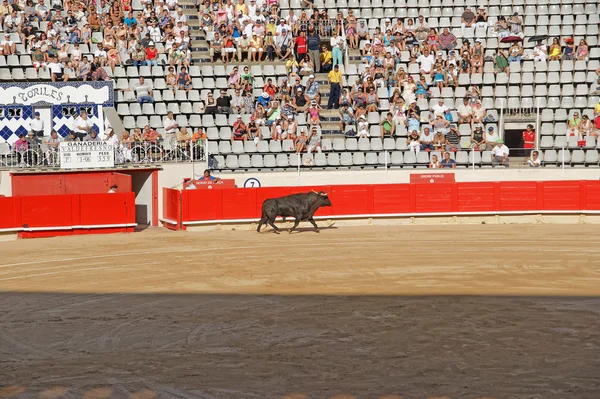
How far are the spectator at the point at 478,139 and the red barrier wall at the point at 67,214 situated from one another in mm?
10397

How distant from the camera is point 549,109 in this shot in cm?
2952

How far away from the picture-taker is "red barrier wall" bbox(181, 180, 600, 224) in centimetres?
2591

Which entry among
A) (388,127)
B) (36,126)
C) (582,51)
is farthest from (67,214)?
(582,51)

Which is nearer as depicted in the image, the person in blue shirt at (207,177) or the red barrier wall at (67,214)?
the red barrier wall at (67,214)

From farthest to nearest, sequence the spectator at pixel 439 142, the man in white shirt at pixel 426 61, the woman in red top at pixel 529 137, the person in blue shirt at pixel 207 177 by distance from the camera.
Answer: the man in white shirt at pixel 426 61 < the woman in red top at pixel 529 137 < the spectator at pixel 439 142 < the person in blue shirt at pixel 207 177

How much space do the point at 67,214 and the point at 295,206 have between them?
6.02 metres

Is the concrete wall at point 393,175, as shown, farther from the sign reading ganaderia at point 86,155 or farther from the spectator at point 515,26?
the spectator at point 515,26

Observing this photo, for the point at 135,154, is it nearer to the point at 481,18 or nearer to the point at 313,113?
the point at 313,113

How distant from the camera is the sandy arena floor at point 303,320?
973 cm

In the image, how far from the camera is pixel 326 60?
104 feet

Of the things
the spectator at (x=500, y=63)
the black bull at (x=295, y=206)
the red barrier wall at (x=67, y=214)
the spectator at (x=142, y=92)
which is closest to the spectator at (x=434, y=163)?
the black bull at (x=295, y=206)

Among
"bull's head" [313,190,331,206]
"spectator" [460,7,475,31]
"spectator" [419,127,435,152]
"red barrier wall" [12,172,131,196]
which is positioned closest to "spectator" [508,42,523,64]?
"spectator" [460,7,475,31]

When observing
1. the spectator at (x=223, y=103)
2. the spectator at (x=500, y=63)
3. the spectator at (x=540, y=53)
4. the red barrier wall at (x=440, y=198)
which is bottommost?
the red barrier wall at (x=440, y=198)

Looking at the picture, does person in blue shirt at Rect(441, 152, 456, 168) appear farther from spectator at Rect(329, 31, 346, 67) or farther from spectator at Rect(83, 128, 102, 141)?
spectator at Rect(83, 128, 102, 141)
